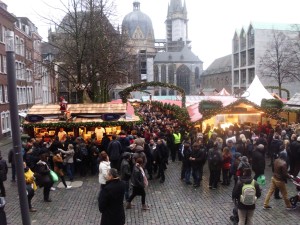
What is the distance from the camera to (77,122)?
55.6 ft

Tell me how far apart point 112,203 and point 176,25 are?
5690 inches

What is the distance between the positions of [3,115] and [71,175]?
20.7 m

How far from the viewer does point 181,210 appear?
31.7ft

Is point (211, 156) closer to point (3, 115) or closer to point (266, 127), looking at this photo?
point (266, 127)

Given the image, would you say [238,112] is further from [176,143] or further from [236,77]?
[236,77]

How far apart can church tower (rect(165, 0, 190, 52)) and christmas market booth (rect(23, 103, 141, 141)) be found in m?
126

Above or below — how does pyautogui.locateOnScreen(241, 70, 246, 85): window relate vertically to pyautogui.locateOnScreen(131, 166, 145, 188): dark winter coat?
above

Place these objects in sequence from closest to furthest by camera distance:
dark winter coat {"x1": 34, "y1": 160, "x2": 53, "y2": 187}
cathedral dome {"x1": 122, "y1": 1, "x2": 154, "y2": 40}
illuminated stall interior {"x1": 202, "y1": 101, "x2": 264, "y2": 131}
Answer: dark winter coat {"x1": 34, "y1": 160, "x2": 53, "y2": 187} → illuminated stall interior {"x1": 202, "y1": 101, "x2": 264, "y2": 131} → cathedral dome {"x1": 122, "y1": 1, "x2": 154, "y2": 40}

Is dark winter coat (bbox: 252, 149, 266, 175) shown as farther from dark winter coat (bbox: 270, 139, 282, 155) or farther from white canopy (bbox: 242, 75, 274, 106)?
white canopy (bbox: 242, 75, 274, 106)

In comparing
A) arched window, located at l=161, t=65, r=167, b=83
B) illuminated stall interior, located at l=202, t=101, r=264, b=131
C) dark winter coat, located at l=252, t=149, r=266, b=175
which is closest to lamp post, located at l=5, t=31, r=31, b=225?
dark winter coat, located at l=252, t=149, r=266, b=175

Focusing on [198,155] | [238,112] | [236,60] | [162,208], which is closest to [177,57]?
[236,60]

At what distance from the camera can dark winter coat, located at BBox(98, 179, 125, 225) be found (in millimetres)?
6188

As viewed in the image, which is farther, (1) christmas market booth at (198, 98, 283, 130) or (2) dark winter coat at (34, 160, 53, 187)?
(1) christmas market booth at (198, 98, 283, 130)

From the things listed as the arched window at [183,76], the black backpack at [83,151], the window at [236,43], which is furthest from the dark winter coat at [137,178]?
the arched window at [183,76]
